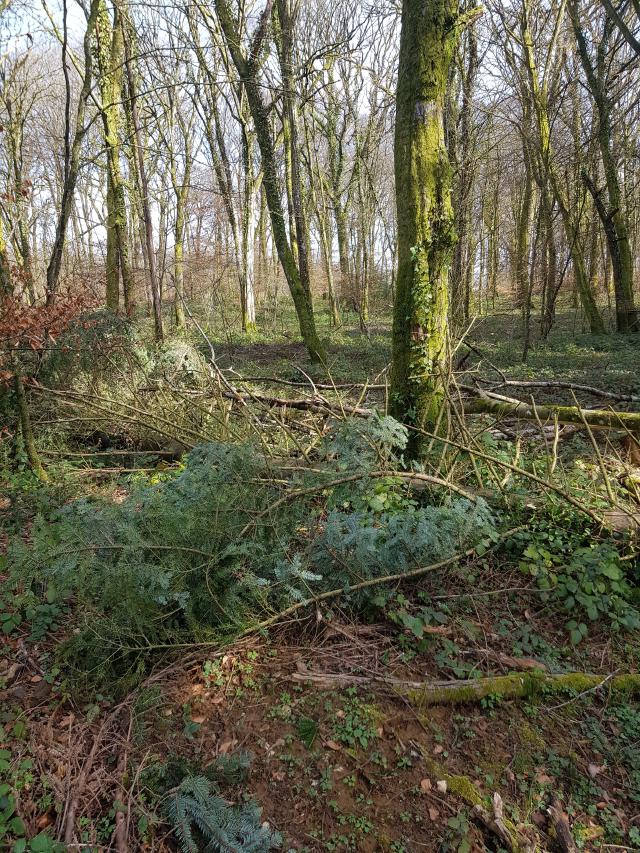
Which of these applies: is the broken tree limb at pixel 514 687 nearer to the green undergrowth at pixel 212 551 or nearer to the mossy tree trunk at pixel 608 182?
the green undergrowth at pixel 212 551

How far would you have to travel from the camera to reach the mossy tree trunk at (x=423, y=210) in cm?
370

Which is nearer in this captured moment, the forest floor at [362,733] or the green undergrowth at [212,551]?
the forest floor at [362,733]

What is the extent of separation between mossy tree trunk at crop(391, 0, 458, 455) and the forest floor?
166 cm

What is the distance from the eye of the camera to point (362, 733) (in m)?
2.24

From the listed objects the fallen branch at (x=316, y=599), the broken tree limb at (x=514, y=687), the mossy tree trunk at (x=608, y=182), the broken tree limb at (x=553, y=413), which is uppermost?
the mossy tree trunk at (x=608, y=182)

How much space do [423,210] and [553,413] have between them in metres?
2.26

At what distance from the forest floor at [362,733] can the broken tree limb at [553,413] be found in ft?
5.53

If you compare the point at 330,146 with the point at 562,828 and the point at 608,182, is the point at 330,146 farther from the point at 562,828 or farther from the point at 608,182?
the point at 562,828

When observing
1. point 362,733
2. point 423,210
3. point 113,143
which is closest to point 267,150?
point 113,143

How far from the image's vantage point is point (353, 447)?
3146 mm

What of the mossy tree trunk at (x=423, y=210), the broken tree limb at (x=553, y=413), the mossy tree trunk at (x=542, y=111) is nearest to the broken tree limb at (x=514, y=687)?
the mossy tree trunk at (x=423, y=210)

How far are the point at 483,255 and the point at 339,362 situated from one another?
58.9ft

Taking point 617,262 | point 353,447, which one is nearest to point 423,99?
point 353,447

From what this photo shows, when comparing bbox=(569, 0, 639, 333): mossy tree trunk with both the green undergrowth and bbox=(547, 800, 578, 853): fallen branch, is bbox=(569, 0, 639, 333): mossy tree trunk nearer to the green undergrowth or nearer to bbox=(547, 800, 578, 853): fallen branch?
the green undergrowth
